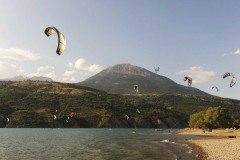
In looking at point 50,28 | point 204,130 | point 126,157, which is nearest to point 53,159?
point 126,157

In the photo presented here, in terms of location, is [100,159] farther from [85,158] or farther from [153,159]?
[153,159]

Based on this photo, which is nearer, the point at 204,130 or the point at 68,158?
the point at 68,158

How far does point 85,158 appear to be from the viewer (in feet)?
233

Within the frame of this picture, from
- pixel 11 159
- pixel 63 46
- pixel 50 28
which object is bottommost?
pixel 11 159

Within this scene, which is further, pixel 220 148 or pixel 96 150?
pixel 96 150

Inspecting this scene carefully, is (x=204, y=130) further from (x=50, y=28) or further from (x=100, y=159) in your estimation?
(x=50, y=28)

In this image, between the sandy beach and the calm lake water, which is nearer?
the sandy beach

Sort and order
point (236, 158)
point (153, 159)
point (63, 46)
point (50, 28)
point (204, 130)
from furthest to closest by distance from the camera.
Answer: point (204, 130) → point (153, 159) → point (236, 158) → point (50, 28) → point (63, 46)

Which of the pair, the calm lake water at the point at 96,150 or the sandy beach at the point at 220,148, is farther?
the calm lake water at the point at 96,150

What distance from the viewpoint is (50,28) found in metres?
28.5

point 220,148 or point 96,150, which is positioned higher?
point 220,148

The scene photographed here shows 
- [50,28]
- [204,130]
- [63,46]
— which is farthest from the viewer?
[204,130]

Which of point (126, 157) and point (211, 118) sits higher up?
point (211, 118)

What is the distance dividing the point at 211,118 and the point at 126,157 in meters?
134
